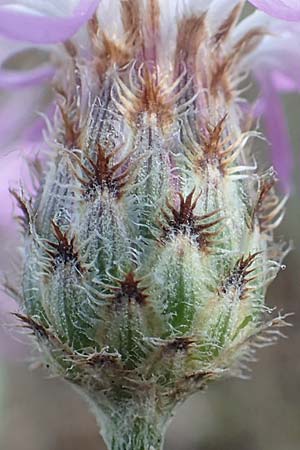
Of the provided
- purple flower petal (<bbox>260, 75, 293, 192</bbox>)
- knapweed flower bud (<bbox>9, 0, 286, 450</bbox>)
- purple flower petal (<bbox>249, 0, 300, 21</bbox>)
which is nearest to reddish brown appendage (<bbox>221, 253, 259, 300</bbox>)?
knapweed flower bud (<bbox>9, 0, 286, 450</bbox>)

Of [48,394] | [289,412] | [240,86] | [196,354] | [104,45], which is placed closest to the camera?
[196,354]

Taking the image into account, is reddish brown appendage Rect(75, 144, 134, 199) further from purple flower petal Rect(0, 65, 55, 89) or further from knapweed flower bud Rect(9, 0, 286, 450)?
purple flower petal Rect(0, 65, 55, 89)

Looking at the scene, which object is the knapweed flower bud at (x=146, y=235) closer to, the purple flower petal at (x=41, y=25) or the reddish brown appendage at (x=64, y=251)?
the reddish brown appendage at (x=64, y=251)

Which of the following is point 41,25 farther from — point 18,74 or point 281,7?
point 18,74

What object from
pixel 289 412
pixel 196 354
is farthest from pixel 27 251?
pixel 289 412

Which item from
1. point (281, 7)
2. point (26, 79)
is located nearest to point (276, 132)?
point (26, 79)

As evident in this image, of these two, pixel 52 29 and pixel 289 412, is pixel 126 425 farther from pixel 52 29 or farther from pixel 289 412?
pixel 289 412
